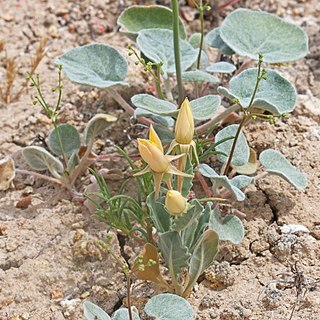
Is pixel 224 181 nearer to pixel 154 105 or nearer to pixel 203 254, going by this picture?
pixel 203 254

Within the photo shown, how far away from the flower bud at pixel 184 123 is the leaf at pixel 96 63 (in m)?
0.71

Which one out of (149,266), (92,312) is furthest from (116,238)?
(92,312)

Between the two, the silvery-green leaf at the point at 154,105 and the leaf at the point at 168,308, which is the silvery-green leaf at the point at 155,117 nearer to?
the silvery-green leaf at the point at 154,105

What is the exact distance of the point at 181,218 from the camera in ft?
7.11

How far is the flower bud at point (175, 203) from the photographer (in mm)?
2068

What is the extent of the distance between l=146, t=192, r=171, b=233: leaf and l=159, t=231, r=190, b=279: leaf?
0.05 m

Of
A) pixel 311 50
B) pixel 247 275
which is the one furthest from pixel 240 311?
pixel 311 50

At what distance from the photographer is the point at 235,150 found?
2.58 meters

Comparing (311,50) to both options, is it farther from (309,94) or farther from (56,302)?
(56,302)

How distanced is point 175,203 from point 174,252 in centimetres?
22

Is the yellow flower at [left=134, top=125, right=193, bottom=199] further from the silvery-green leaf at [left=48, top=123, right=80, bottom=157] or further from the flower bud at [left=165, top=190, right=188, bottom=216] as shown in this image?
the silvery-green leaf at [left=48, top=123, right=80, bottom=157]

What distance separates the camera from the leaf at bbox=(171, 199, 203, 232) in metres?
2.15

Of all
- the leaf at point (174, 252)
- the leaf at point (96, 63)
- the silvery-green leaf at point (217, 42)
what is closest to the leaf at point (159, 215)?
the leaf at point (174, 252)

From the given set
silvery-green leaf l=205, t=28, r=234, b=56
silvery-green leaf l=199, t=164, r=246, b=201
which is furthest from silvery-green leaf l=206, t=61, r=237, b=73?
silvery-green leaf l=199, t=164, r=246, b=201
